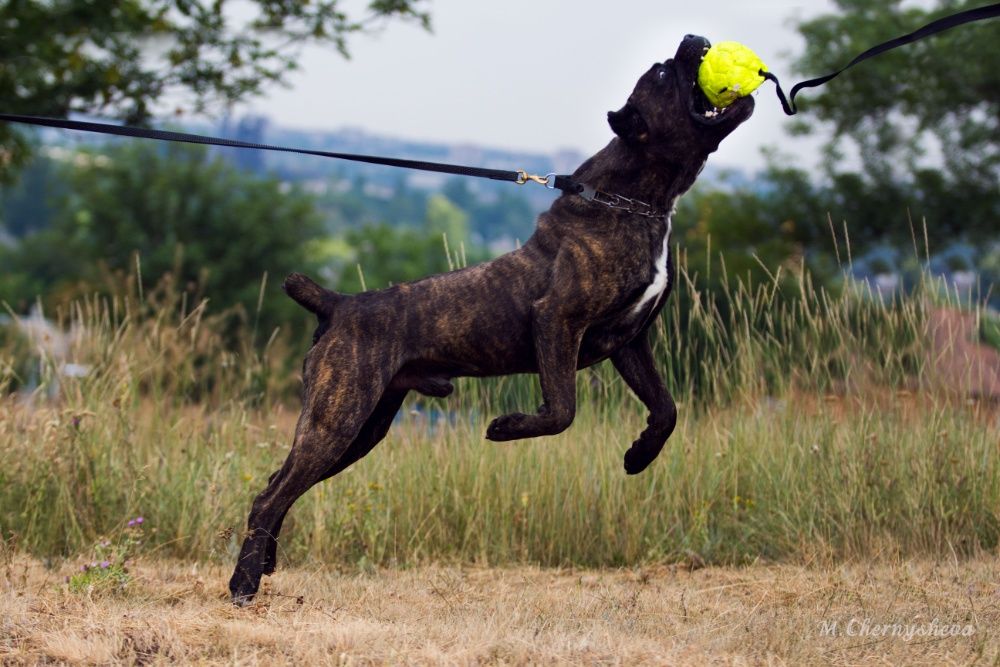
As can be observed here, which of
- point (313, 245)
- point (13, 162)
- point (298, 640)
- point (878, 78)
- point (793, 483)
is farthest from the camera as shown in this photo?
point (313, 245)

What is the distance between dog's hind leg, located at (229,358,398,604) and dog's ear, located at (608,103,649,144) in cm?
121

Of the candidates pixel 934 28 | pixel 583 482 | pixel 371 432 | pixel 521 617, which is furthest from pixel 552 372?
pixel 583 482

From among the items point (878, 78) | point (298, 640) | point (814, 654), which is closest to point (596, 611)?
point (814, 654)

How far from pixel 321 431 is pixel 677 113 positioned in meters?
1.74

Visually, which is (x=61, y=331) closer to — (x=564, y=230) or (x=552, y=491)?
(x=552, y=491)

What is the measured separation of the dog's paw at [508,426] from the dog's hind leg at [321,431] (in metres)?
0.50

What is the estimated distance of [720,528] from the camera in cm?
650

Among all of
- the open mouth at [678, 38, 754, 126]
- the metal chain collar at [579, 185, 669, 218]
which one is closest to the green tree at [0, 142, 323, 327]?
the metal chain collar at [579, 185, 669, 218]

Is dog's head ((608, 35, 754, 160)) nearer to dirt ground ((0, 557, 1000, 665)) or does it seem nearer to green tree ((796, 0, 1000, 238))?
dirt ground ((0, 557, 1000, 665))

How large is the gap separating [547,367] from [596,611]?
1.31m

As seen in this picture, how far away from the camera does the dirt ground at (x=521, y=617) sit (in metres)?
4.10

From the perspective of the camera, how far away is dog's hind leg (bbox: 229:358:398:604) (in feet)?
14.6

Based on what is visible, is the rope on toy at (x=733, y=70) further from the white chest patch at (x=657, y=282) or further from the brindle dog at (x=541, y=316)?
the white chest patch at (x=657, y=282)

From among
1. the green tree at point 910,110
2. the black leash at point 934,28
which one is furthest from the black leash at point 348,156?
the green tree at point 910,110
